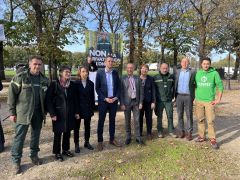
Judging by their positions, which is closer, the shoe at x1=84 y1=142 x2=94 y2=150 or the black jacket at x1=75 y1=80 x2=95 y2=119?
the black jacket at x1=75 y1=80 x2=95 y2=119

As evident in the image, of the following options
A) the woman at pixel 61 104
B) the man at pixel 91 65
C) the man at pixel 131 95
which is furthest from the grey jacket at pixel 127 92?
the man at pixel 91 65

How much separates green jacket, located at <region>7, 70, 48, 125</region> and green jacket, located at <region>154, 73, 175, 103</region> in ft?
11.2

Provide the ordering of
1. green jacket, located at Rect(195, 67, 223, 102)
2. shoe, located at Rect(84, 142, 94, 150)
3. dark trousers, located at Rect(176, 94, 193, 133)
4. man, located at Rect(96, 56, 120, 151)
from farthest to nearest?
1. dark trousers, located at Rect(176, 94, 193, 133)
2. green jacket, located at Rect(195, 67, 223, 102)
3. shoe, located at Rect(84, 142, 94, 150)
4. man, located at Rect(96, 56, 120, 151)

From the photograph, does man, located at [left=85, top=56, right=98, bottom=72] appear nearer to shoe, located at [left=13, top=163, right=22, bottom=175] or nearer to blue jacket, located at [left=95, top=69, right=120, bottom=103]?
blue jacket, located at [left=95, top=69, right=120, bottom=103]

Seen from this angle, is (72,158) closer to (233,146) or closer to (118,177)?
(118,177)

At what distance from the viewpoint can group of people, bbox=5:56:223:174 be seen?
18.2ft

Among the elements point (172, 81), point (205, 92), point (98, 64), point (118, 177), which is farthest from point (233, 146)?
point (98, 64)

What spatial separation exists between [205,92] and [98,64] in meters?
5.13

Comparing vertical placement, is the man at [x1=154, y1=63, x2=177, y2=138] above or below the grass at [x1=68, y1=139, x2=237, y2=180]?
above

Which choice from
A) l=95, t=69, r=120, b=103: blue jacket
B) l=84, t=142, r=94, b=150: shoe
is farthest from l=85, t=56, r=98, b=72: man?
l=84, t=142, r=94, b=150: shoe

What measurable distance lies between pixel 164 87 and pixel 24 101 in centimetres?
365

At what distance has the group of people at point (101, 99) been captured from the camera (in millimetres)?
5547

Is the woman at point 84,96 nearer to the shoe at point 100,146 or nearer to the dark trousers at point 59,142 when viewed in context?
the dark trousers at point 59,142

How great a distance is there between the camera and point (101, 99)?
6.87 m
